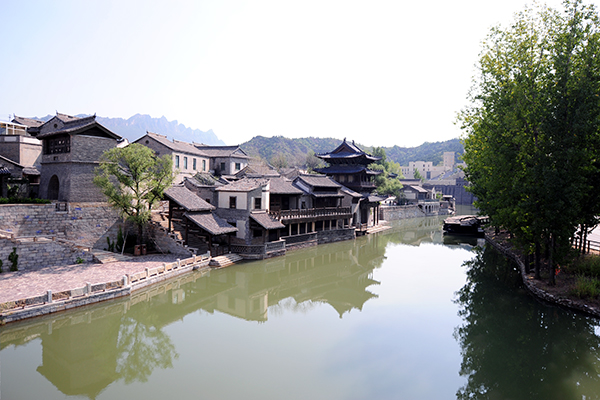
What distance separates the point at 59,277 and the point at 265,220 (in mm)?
13449

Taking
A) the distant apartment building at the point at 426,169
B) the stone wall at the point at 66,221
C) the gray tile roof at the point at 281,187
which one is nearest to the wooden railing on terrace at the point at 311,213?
the gray tile roof at the point at 281,187

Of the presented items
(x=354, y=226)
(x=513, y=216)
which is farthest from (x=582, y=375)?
(x=354, y=226)

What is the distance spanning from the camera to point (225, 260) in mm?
24016

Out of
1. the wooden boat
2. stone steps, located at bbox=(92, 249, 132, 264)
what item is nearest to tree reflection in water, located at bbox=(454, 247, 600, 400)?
stone steps, located at bbox=(92, 249, 132, 264)

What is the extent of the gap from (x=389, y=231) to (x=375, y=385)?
39167 mm

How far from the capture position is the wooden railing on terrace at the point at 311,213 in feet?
94.3

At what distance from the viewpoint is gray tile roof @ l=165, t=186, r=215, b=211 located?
24.3 metres

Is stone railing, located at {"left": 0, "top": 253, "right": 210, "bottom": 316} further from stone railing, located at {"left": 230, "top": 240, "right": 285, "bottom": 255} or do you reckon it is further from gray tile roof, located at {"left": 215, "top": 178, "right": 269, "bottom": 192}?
gray tile roof, located at {"left": 215, "top": 178, "right": 269, "bottom": 192}

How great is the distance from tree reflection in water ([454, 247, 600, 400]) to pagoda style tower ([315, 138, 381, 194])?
25.7 meters

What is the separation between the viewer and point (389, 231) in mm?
48312

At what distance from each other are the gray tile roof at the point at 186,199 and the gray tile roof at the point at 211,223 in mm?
526

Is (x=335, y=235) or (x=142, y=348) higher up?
(x=335, y=235)

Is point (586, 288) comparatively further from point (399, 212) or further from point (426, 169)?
point (426, 169)

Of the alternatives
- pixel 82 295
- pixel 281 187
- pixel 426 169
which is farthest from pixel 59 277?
pixel 426 169
